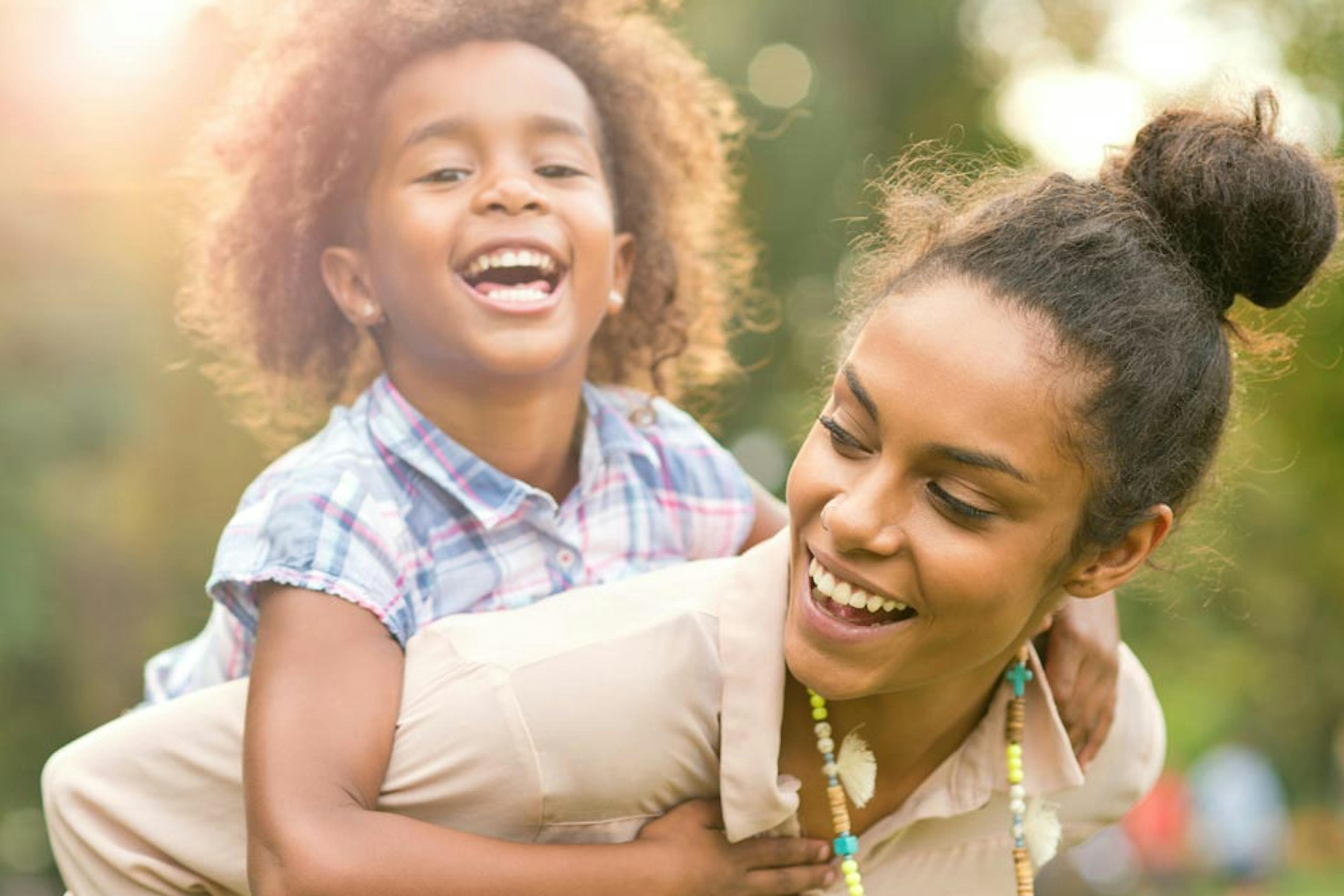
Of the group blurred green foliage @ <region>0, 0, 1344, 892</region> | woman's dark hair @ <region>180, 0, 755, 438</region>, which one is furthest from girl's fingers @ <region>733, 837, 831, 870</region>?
blurred green foliage @ <region>0, 0, 1344, 892</region>

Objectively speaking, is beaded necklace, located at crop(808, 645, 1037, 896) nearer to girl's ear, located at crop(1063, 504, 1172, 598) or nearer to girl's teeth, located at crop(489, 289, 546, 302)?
girl's ear, located at crop(1063, 504, 1172, 598)

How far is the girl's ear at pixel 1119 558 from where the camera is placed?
8.70 feet

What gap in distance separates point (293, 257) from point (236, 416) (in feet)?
4.07

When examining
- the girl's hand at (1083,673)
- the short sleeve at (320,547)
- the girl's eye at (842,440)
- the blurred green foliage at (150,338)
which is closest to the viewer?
the girl's eye at (842,440)

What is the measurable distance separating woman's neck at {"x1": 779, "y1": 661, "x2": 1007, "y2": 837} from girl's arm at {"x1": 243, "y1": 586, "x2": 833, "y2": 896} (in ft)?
0.33

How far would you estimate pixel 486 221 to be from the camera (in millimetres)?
3230

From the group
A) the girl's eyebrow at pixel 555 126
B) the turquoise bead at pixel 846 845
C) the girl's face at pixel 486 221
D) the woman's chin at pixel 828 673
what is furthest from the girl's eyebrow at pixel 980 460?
the girl's eyebrow at pixel 555 126

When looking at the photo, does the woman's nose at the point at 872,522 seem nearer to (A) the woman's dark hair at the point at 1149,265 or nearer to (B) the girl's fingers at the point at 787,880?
(A) the woman's dark hair at the point at 1149,265

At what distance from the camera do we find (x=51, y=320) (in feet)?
37.2

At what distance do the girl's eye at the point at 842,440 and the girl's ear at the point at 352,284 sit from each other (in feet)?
4.05

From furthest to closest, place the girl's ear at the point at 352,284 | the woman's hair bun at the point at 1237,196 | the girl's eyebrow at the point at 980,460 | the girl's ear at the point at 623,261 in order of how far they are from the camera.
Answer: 1. the girl's ear at the point at 623,261
2. the girl's ear at the point at 352,284
3. the woman's hair bun at the point at 1237,196
4. the girl's eyebrow at the point at 980,460

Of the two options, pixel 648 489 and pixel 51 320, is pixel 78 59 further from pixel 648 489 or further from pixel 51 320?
pixel 648 489

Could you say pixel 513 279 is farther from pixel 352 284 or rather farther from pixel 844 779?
pixel 844 779

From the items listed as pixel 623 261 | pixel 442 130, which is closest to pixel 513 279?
pixel 442 130
